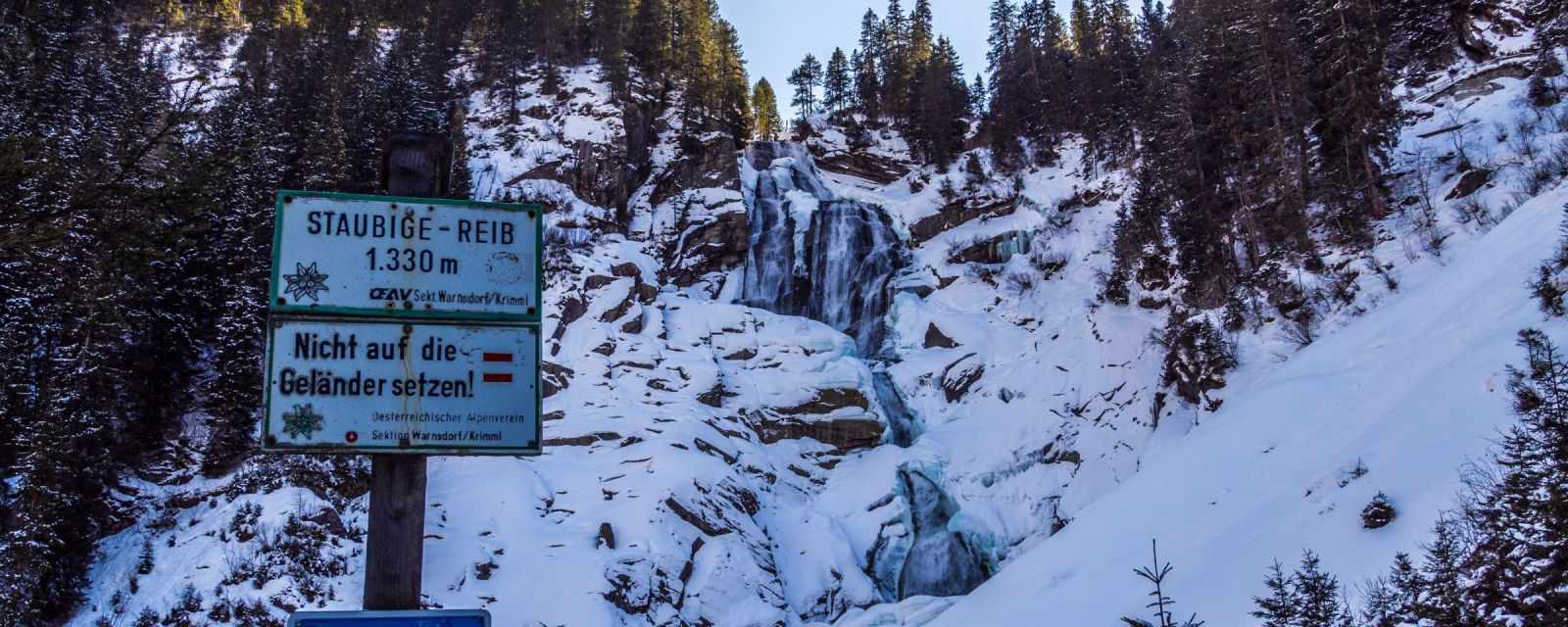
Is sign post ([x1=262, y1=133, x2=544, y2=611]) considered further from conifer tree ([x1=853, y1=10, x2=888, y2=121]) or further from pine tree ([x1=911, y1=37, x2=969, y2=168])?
conifer tree ([x1=853, y1=10, x2=888, y2=121])

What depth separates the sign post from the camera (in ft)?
10.2

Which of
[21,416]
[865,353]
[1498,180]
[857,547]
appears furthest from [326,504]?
[1498,180]

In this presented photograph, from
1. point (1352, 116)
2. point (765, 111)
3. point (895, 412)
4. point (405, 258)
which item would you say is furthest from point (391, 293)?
point (765, 111)

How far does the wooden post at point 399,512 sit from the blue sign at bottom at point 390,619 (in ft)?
0.77

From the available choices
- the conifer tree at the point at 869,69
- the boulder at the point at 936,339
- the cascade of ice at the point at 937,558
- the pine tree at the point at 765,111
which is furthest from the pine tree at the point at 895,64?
the cascade of ice at the point at 937,558

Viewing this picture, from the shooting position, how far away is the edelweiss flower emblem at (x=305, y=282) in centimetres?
318

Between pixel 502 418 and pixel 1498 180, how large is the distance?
28.4 m

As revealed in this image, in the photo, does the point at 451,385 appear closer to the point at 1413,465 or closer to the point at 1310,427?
the point at 1413,465

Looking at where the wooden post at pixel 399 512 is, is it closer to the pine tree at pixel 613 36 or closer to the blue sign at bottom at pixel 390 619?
the blue sign at bottom at pixel 390 619

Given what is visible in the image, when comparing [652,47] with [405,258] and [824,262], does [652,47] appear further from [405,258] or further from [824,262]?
[405,258]

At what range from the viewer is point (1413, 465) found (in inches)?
472

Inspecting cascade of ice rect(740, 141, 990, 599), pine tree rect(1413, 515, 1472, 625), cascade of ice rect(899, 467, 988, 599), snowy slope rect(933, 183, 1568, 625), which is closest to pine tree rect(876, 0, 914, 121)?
cascade of ice rect(740, 141, 990, 599)

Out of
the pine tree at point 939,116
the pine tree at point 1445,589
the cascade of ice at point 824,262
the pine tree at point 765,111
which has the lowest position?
the pine tree at point 1445,589

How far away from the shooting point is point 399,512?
324 centimetres
